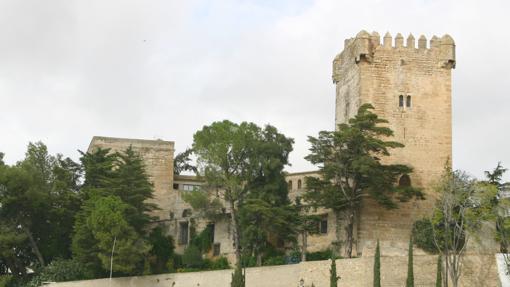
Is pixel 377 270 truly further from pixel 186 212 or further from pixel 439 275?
pixel 186 212

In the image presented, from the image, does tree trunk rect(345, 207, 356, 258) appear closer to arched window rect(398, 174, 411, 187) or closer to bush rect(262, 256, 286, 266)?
arched window rect(398, 174, 411, 187)

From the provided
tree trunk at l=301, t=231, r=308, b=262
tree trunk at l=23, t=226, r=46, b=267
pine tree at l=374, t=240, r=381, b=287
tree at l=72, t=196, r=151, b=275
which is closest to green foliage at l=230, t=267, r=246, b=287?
tree trunk at l=301, t=231, r=308, b=262

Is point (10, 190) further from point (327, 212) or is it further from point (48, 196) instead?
point (327, 212)

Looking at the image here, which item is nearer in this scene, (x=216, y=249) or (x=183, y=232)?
(x=216, y=249)

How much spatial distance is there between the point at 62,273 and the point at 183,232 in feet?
24.9

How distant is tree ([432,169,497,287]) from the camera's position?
44281mm

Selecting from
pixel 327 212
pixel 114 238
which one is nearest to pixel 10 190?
pixel 114 238

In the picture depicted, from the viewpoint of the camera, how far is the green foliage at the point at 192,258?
5212 centimetres

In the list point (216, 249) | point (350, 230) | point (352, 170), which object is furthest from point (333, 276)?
point (216, 249)

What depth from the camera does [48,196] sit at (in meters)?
52.5

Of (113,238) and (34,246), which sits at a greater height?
(113,238)

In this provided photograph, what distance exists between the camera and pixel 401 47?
49.8m

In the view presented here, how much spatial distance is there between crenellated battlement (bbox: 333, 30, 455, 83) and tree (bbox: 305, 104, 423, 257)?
3.18m

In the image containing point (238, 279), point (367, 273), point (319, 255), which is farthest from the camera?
point (319, 255)
